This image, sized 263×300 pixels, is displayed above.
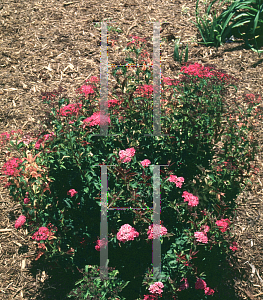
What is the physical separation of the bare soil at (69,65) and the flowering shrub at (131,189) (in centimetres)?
34

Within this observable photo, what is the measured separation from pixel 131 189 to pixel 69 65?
3034mm

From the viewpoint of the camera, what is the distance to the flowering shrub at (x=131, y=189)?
3189 mm

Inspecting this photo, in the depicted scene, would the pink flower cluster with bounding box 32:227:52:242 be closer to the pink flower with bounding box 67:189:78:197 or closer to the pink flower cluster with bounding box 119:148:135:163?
the pink flower with bounding box 67:189:78:197

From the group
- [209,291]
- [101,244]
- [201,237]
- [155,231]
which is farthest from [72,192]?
[209,291]

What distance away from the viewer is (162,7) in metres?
6.45

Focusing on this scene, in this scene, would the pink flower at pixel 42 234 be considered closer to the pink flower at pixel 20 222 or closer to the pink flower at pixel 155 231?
the pink flower at pixel 20 222

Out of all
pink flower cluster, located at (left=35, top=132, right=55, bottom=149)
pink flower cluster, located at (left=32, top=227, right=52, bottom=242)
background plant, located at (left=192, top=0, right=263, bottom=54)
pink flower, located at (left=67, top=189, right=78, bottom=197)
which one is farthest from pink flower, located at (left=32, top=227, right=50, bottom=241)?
background plant, located at (left=192, top=0, right=263, bottom=54)

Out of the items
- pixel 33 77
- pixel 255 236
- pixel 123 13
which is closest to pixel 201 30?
pixel 123 13

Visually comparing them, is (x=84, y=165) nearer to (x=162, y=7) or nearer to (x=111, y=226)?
(x=111, y=226)

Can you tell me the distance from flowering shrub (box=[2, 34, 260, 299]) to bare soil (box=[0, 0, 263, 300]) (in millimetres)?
344

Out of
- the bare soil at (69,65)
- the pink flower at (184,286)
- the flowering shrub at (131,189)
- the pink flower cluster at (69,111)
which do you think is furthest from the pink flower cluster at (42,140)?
the pink flower at (184,286)

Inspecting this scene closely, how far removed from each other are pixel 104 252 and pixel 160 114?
1485mm

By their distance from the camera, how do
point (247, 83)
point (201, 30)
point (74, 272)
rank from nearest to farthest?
1. point (74, 272)
2. point (247, 83)
3. point (201, 30)

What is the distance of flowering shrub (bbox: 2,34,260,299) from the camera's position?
3189 mm
